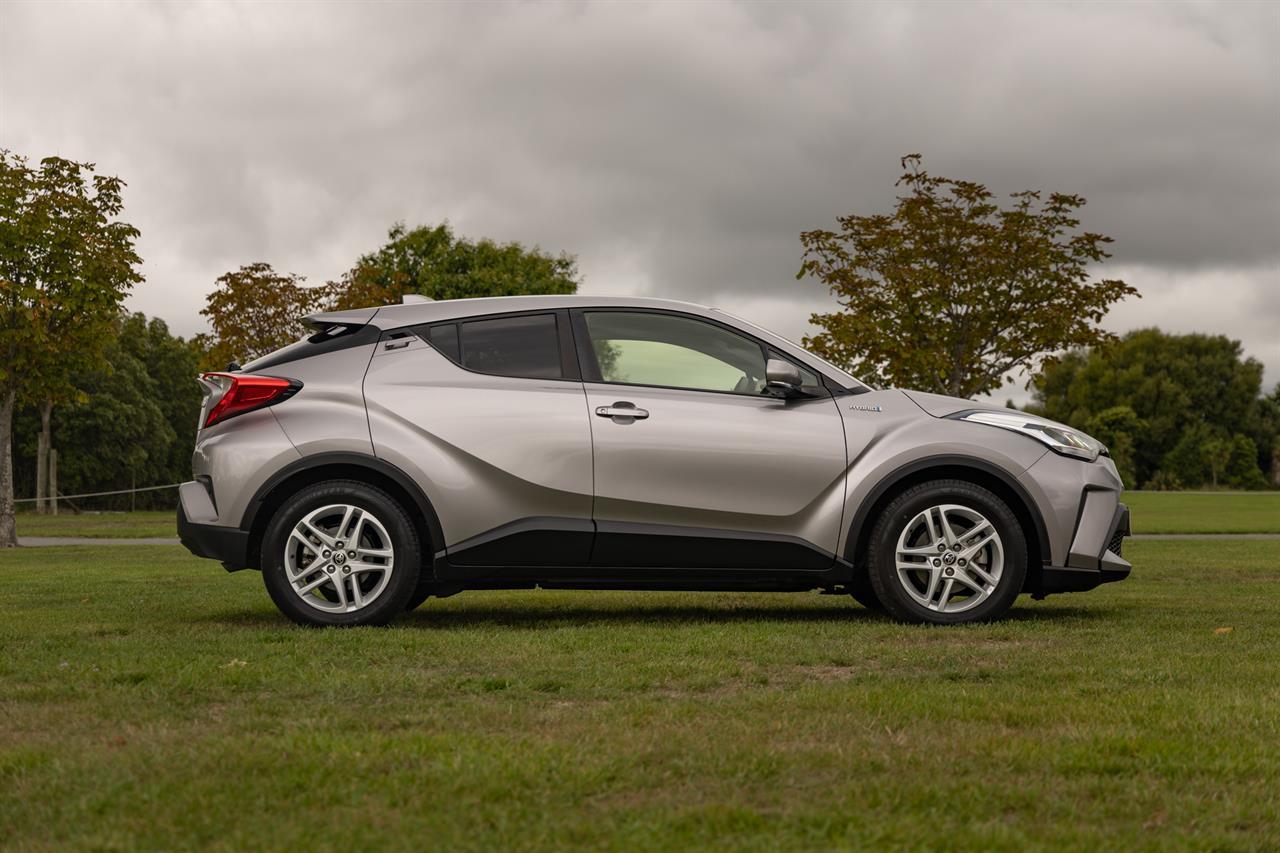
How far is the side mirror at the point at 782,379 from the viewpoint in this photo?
7332 millimetres

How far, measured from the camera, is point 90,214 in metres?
22.6

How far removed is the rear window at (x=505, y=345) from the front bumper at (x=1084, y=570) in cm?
293

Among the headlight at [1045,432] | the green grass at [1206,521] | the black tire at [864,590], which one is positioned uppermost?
the headlight at [1045,432]

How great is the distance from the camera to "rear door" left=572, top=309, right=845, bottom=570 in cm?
734

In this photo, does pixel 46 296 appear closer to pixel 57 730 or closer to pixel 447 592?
pixel 447 592

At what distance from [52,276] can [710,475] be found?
17.8m

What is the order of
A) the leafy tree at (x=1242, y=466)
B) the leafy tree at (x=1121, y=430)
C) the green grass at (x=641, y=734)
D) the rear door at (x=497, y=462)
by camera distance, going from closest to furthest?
the green grass at (x=641, y=734) → the rear door at (x=497, y=462) → the leafy tree at (x=1121, y=430) → the leafy tree at (x=1242, y=466)

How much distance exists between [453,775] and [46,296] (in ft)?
68.3

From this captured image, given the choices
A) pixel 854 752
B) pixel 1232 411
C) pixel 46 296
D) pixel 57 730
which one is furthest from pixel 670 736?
pixel 1232 411

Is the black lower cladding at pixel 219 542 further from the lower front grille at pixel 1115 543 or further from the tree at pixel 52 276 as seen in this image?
the tree at pixel 52 276

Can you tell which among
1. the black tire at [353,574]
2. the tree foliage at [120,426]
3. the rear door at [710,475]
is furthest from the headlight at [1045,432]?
the tree foliage at [120,426]

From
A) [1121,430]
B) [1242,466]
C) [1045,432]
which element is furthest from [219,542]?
[1242,466]

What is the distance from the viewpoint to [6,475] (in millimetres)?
Result: 23062

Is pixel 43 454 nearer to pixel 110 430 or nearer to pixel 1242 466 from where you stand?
pixel 110 430
